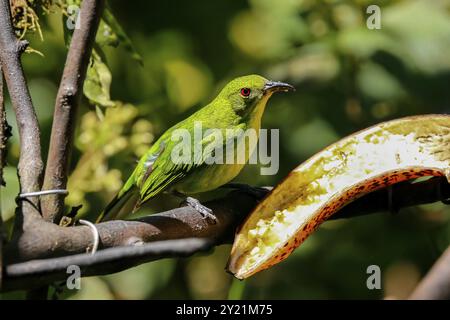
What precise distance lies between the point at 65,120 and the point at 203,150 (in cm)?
84

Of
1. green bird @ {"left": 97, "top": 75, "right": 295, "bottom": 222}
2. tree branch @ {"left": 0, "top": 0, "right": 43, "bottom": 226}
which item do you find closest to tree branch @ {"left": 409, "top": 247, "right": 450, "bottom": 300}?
tree branch @ {"left": 0, "top": 0, "right": 43, "bottom": 226}

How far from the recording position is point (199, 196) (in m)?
2.89

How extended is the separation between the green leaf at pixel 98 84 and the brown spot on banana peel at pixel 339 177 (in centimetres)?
45

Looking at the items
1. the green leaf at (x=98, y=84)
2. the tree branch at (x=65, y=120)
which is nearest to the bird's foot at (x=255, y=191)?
the green leaf at (x=98, y=84)

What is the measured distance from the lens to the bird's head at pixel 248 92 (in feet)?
7.80

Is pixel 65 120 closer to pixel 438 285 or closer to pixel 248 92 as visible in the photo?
pixel 438 285

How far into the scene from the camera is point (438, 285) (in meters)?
0.97

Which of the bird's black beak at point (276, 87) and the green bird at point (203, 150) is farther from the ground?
the bird's black beak at point (276, 87)

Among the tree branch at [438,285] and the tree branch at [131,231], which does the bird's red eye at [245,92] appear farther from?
the tree branch at [438,285]

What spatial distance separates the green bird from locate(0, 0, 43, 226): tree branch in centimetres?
69

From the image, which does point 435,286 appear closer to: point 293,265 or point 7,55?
point 7,55

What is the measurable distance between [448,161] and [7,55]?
101 centimetres

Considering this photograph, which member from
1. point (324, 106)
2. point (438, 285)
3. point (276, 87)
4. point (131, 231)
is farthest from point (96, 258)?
point (324, 106)
